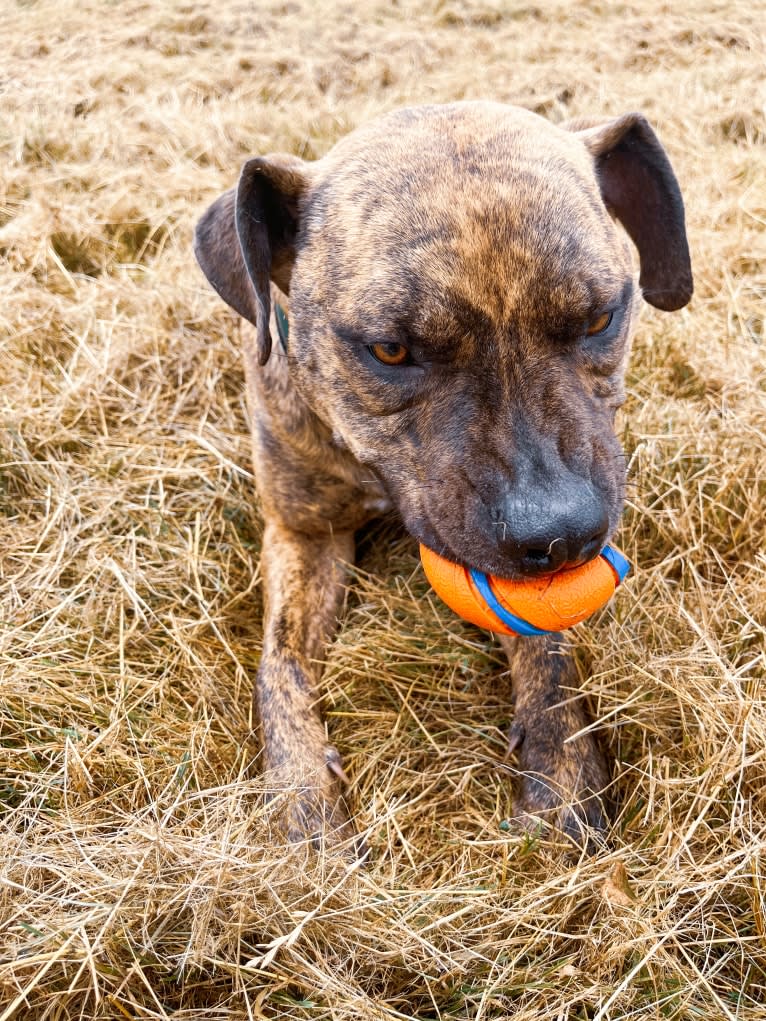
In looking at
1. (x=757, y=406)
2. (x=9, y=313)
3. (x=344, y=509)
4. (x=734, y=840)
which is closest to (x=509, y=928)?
(x=734, y=840)

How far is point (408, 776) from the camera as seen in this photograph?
265 centimetres

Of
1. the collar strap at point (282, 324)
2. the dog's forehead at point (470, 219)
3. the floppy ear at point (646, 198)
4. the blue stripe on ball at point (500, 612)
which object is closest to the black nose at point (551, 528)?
the blue stripe on ball at point (500, 612)

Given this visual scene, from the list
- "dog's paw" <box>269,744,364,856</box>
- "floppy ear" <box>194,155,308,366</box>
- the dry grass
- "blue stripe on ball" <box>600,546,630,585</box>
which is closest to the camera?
the dry grass

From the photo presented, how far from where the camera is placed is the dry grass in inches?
78.9

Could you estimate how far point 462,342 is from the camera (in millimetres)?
2266

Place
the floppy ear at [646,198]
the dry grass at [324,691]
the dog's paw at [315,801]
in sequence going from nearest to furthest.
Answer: the dry grass at [324,691]
the dog's paw at [315,801]
the floppy ear at [646,198]

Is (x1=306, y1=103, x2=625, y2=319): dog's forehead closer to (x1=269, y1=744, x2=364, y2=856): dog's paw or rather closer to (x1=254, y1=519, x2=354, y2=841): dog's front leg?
(x1=254, y1=519, x2=354, y2=841): dog's front leg

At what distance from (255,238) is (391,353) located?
23.5 inches

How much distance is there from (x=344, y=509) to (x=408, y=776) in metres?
0.94

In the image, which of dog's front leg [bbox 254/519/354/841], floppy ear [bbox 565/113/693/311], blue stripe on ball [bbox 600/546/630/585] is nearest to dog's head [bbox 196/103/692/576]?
blue stripe on ball [bbox 600/546/630/585]

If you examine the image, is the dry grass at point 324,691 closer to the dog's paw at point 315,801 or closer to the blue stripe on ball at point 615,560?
the dog's paw at point 315,801

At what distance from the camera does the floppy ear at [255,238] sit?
2.58 meters

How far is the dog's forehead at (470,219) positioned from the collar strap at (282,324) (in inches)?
11.5

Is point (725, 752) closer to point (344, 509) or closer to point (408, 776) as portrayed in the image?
point (408, 776)
